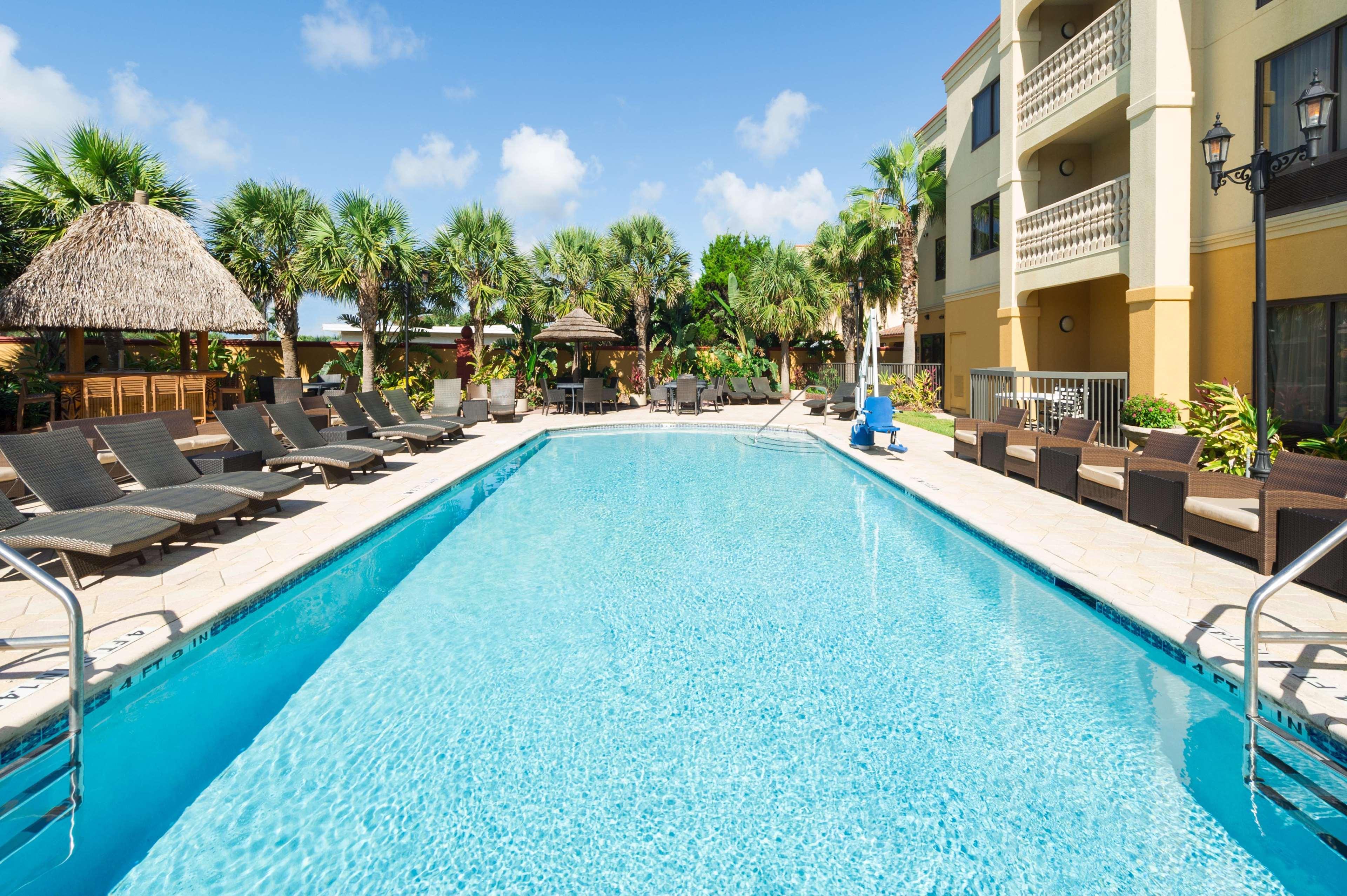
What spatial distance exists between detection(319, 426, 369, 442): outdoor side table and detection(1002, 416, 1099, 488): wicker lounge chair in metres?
9.90

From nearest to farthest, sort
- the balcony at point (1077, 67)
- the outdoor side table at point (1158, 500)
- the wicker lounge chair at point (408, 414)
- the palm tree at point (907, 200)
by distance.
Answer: the outdoor side table at point (1158, 500) → the balcony at point (1077, 67) → the wicker lounge chair at point (408, 414) → the palm tree at point (907, 200)

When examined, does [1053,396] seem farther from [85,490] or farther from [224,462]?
[85,490]

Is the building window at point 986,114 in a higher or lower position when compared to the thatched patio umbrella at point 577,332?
higher

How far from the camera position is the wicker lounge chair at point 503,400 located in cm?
1856

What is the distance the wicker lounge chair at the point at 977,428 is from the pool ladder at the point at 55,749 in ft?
35.5

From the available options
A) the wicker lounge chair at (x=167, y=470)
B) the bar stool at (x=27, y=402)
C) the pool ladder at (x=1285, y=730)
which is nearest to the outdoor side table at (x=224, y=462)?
the wicker lounge chair at (x=167, y=470)

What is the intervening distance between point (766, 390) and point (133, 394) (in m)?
17.4

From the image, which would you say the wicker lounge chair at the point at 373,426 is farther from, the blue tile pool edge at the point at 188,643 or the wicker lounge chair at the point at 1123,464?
the wicker lounge chair at the point at 1123,464

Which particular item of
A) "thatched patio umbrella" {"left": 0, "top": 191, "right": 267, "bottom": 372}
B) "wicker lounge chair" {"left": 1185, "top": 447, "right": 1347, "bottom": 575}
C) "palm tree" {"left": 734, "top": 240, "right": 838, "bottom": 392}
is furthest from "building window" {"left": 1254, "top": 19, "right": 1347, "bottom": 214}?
"thatched patio umbrella" {"left": 0, "top": 191, "right": 267, "bottom": 372}

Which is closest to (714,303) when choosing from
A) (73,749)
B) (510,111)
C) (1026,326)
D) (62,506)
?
(510,111)

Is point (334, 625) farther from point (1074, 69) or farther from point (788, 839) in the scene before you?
point (1074, 69)

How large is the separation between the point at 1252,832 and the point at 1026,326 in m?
14.1

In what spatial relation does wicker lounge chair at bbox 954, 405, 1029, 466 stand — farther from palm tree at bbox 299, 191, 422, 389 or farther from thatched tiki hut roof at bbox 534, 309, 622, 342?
palm tree at bbox 299, 191, 422, 389

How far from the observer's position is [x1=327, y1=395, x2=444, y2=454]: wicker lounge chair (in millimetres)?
12234
